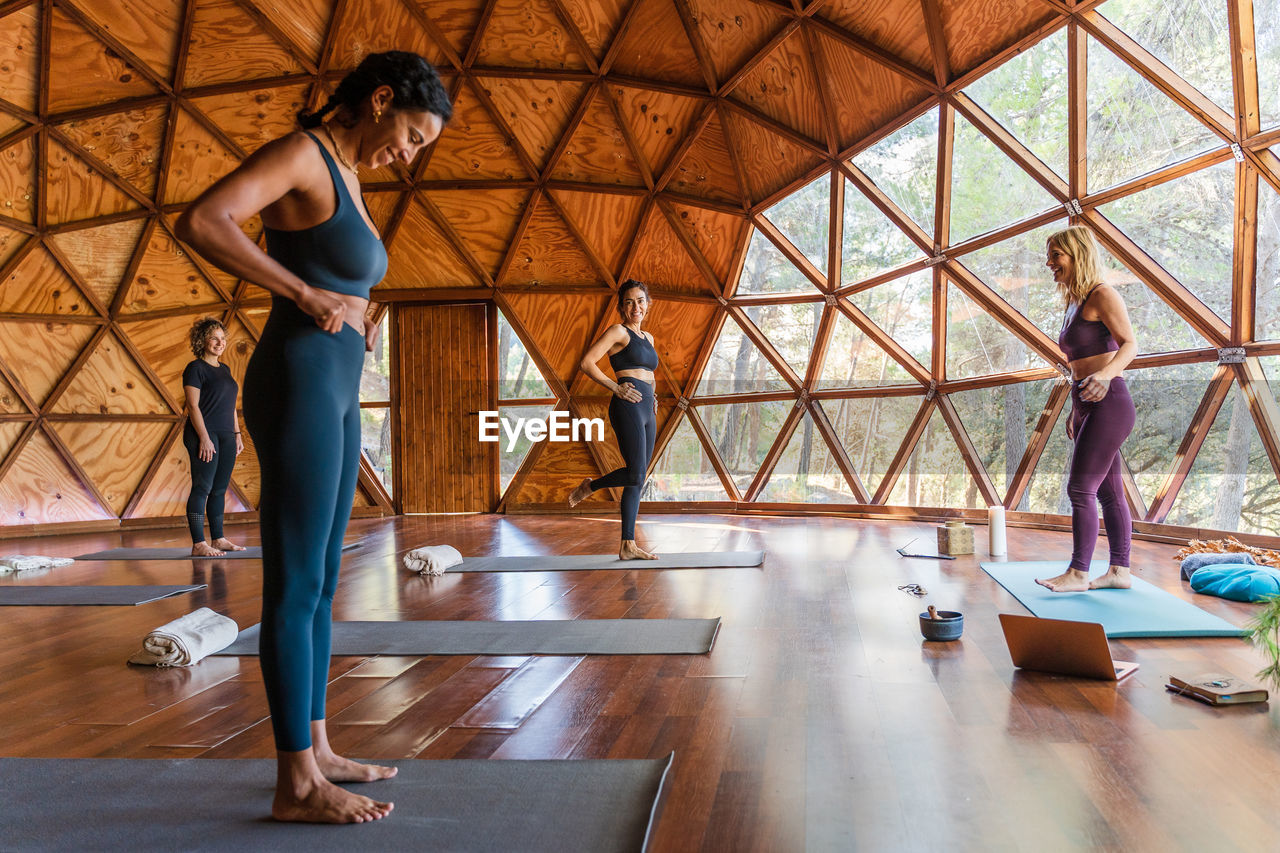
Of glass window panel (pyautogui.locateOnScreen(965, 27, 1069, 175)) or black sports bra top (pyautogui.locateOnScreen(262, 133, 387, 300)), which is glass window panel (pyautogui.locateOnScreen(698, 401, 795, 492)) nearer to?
glass window panel (pyautogui.locateOnScreen(965, 27, 1069, 175))

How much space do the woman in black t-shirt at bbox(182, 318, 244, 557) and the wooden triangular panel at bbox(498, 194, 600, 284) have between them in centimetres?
425

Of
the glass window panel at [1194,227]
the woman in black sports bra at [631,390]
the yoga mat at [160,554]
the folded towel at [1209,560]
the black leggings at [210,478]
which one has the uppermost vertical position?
the glass window panel at [1194,227]

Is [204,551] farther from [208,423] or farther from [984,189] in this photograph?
[984,189]

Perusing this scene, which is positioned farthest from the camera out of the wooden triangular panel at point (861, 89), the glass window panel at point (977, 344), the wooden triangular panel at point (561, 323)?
the wooden triangular panel at point (561, 323)

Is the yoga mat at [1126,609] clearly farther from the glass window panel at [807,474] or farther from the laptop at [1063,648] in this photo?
the glass window panel at [807,474]

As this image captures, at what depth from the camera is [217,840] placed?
5.92 feet

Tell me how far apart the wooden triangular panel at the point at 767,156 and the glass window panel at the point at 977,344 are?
185 centimetres

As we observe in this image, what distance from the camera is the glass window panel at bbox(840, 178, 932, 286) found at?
8141 millimetres

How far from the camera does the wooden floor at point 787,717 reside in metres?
1.85

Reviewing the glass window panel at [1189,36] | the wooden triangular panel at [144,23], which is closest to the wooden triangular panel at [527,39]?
the wooden triangular panel at [144,23]

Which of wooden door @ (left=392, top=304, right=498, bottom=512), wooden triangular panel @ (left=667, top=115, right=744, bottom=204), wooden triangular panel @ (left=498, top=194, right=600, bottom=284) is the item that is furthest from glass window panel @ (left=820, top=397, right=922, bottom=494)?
wooden door @ (left=392, top=304, right=498, bottom=512)

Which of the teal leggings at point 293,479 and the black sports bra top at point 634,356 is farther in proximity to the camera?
the black sports bra top at point 634,356

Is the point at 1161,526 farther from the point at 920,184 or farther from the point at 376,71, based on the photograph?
the point at 376,71

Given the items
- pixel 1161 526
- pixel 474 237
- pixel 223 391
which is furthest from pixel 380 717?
pixel 474 237
